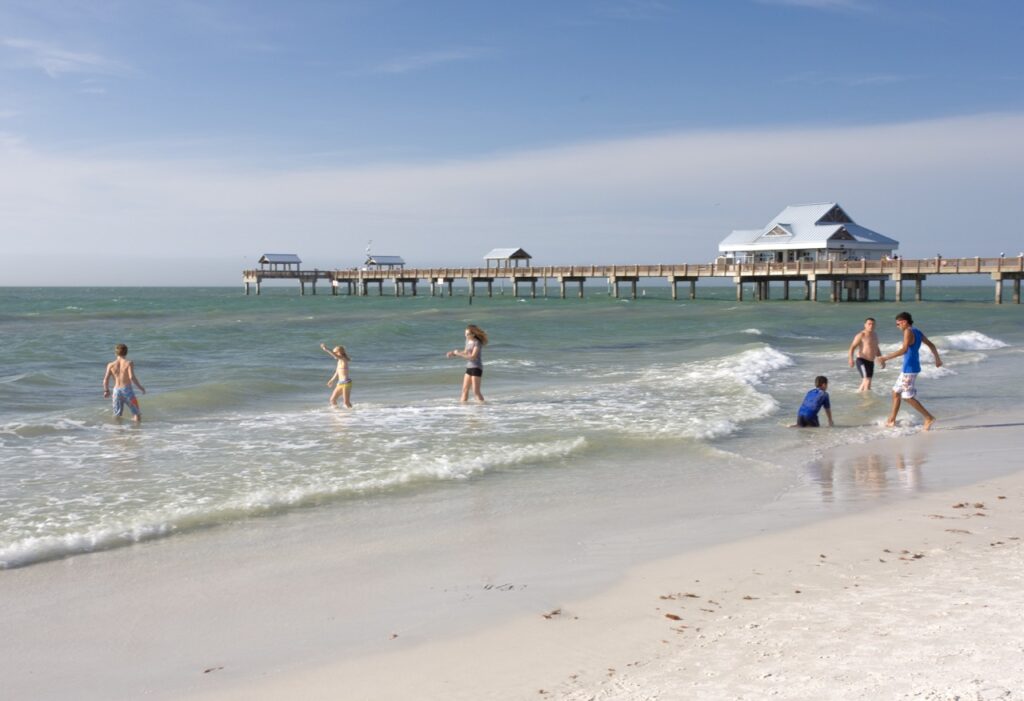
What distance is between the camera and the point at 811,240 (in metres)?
62.8

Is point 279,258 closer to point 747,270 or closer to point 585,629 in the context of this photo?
point 747,270

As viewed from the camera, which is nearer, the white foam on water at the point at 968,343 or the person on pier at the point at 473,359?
the person on pier at the point at 473,359

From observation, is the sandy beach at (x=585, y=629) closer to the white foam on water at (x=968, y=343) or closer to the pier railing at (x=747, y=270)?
the white foam on water at (x=968, y=343)

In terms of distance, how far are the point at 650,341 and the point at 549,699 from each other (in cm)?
2914

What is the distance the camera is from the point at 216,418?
569 inches

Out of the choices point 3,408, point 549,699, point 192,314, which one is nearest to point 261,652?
point 549,699

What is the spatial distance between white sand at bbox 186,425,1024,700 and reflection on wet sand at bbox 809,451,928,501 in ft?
6.66

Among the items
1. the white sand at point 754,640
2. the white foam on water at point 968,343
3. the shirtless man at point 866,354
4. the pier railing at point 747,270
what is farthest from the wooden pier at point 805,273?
the white sand at point 754,640

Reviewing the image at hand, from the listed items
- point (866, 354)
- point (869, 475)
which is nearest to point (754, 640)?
point (869, 475)

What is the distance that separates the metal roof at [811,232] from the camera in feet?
206

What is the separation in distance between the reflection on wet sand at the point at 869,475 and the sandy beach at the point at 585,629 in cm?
159

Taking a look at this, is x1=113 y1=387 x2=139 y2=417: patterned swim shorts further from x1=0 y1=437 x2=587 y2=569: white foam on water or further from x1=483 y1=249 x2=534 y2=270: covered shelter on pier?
x1=483 y1=249 x2=534 y2=270: covered shelter on pier

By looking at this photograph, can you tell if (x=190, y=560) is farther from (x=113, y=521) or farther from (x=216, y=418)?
(x=216, y=418)

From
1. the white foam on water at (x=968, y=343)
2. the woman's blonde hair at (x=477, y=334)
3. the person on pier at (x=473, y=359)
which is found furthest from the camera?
the white foam on water at (x=968, y=343)
